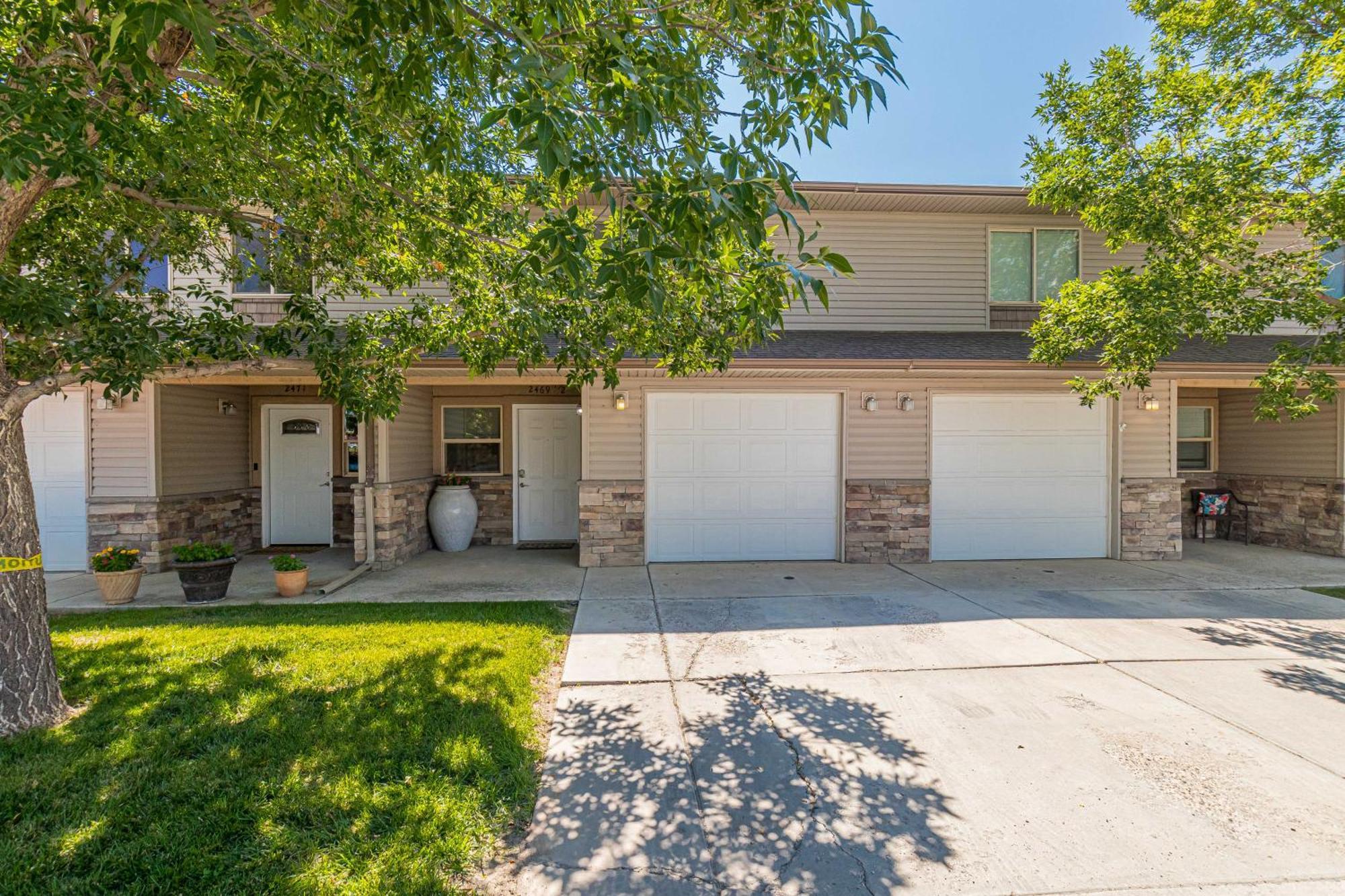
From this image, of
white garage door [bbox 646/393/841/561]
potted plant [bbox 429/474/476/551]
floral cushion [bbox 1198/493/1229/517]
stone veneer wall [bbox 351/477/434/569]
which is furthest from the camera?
floral cushion [bbox 1198/493/1229/517]

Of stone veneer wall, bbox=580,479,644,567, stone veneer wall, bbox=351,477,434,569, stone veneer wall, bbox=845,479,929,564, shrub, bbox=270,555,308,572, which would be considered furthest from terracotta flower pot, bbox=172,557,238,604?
stone veneer wall, bbox=845,479,929,564

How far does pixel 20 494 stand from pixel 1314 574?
38.7 feet

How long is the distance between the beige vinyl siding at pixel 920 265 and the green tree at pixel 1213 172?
2477 millimetres

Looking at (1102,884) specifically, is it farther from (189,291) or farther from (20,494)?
(189,291)

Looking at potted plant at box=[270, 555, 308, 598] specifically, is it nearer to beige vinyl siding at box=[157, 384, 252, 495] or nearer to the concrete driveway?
beige vinyl siding at box=[157, 384, 252, 495]

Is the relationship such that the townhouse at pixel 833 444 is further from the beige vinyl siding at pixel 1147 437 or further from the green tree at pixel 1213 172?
the green tree at pixel 1213 172

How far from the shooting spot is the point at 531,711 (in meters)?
3.45

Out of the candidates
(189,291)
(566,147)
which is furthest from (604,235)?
(189,291)

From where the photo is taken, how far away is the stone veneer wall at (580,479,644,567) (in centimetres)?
735

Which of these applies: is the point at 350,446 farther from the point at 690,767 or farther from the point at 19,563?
the point at 690,767

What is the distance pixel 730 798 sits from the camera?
2693 millimetres

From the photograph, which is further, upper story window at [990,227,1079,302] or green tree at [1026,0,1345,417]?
upper story window at [990,227,1079,302]

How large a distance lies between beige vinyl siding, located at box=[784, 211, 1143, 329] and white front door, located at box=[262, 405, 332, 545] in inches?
287

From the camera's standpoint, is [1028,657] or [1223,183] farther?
[1223,183]
